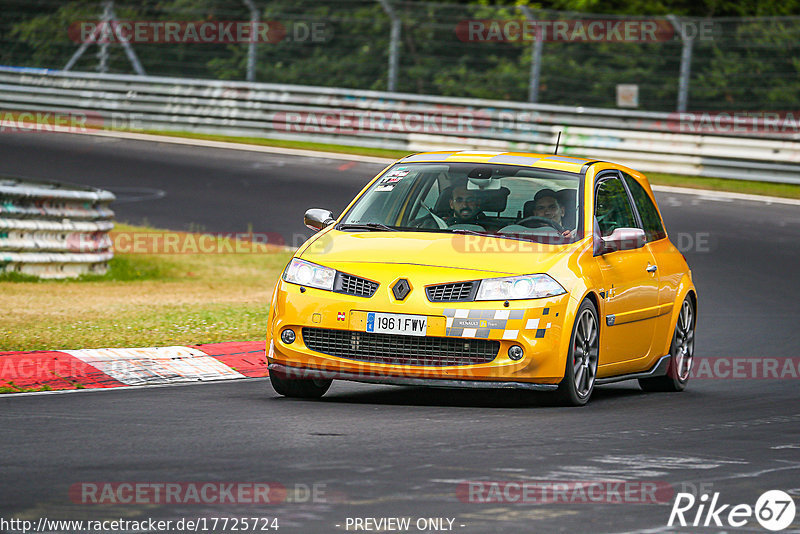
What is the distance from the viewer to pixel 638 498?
20.5 feet

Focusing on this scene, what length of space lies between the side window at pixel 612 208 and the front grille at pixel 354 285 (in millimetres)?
1875

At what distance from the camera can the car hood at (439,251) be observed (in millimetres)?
8859

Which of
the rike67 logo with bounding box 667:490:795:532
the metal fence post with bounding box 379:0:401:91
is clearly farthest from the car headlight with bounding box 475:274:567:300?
the metal fence post with bounding box 379:0:401:91

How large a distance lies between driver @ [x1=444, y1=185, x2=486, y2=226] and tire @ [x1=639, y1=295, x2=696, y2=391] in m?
1.95

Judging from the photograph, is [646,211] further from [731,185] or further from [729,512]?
[731,185]

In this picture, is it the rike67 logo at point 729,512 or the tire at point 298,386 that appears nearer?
the rike67 logo at point 729,512

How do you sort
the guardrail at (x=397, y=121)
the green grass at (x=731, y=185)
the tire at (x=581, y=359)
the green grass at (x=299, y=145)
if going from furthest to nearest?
the green grass at (x=299, y=145) → the guardrail at (x=397, y=121) → the green grass at (x=731, y=185) → the tire at (x=581, y=359)

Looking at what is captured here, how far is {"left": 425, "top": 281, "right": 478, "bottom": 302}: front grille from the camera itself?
866 cm

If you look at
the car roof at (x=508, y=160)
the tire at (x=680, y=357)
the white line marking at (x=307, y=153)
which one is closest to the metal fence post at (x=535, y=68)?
the white line marking at (x=307, y=153)

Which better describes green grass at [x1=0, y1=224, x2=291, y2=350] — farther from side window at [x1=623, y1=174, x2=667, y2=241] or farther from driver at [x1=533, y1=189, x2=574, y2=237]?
side window at [x1=623, y1=174, x2=667, y2=241]

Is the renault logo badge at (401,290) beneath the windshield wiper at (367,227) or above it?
beneath

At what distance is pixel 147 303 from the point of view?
13891 millimetres

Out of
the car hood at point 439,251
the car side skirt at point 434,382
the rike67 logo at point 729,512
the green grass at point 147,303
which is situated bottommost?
the green grass at point 147,303

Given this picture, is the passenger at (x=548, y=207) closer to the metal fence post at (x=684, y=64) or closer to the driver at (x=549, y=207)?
the driver at (x=549, y=207)
